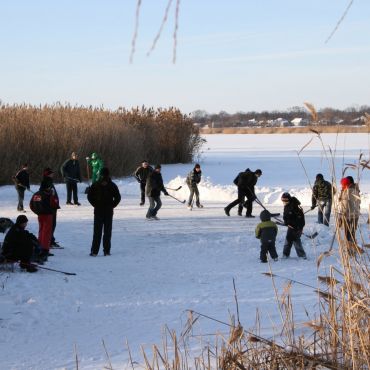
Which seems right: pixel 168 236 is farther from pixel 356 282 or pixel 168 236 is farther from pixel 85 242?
pixel 356 282

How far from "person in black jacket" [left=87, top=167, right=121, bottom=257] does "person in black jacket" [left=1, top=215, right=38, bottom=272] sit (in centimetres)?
247

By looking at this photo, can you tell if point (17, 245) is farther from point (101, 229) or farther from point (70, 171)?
point (70, 171)

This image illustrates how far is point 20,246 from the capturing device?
11.2 m

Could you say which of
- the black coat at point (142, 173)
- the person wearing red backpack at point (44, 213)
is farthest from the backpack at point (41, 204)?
the black coat at point (142, 173)

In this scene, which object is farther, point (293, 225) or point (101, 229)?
point (101, 229)

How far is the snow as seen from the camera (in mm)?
7782

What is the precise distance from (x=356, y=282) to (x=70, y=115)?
3258cm

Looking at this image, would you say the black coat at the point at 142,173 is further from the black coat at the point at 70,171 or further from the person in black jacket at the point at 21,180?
the person in black jacket at the point at 21,180

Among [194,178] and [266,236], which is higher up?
[194,178]

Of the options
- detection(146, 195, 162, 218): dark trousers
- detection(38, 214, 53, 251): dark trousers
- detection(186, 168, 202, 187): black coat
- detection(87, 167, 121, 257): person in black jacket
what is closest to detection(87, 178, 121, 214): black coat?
detection(87, 167, 121, 257): person in black jacket

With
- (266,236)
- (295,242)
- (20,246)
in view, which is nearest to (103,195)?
(20,246)

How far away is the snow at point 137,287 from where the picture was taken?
7782 millimetres

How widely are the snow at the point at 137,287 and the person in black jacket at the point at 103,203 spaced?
38cm

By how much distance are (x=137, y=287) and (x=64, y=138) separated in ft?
73.5
